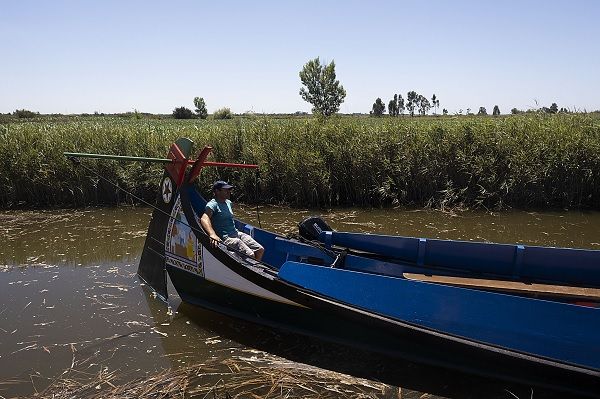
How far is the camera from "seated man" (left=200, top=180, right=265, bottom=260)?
20.2 feet

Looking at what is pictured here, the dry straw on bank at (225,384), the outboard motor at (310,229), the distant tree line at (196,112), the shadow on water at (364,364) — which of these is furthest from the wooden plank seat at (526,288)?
the distant tree line at (196,112)

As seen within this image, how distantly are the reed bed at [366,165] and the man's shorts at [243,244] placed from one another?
6.22 m

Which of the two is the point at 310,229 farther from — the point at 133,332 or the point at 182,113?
the point at 182,113

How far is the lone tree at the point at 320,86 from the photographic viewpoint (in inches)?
1628

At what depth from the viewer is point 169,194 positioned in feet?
21.9

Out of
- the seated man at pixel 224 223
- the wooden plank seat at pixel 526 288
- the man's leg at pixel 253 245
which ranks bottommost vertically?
the wooden plank seat at pixel 526 288

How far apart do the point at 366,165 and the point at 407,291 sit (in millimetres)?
8038

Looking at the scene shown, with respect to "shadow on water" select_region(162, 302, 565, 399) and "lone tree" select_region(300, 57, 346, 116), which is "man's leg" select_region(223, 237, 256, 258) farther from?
"lone tree" select_region(300, 57, 346, 116)

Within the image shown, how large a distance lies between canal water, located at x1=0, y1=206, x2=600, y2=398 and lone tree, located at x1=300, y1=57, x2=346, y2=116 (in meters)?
32.7

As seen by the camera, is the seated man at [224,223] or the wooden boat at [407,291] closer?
the wooden boat at [407,291]

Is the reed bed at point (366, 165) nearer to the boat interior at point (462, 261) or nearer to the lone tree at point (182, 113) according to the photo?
the boat interior at point (462, 261)

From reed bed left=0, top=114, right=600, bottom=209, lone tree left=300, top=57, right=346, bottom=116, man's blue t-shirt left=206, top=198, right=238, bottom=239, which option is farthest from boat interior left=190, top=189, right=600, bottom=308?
lone tree left=300, top=57, right=346, bottom=116

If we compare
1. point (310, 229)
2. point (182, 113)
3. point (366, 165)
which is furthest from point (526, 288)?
point (182, 113)

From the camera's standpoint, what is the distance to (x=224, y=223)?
6.32 meters
